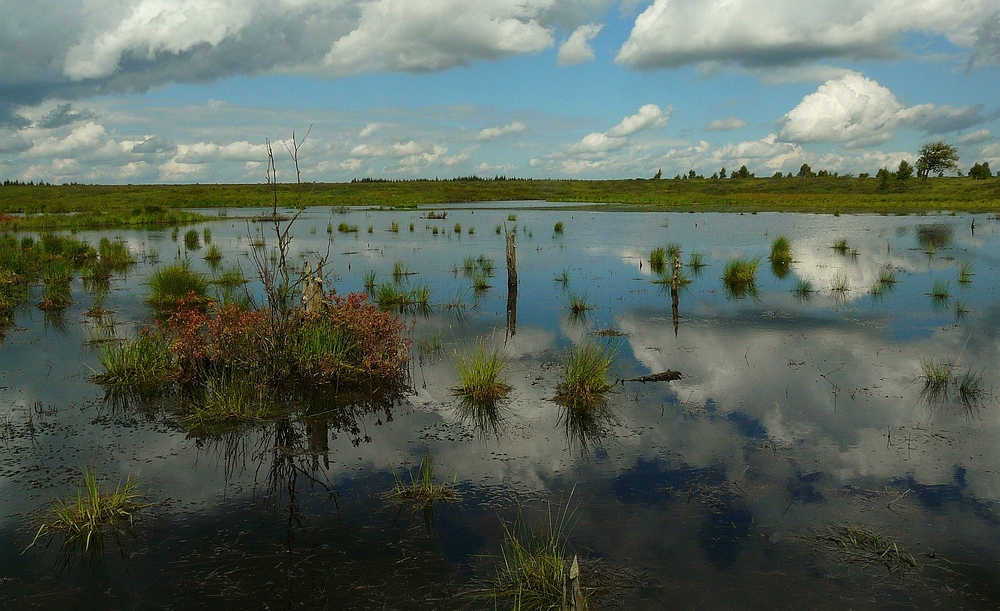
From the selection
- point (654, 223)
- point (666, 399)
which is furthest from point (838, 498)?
point (654, 223)

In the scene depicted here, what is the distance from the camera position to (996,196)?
6644 centimetres

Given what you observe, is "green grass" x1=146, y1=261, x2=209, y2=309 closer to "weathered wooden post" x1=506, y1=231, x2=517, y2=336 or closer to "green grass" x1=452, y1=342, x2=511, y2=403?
"weathered wooden post" x1=506, y1=231, x2=517, y2=336

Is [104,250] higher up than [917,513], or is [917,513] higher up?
[104,250]

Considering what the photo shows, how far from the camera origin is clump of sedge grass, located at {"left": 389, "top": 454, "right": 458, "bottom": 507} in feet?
22.1

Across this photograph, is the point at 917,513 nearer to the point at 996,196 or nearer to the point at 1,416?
the point at 1,416

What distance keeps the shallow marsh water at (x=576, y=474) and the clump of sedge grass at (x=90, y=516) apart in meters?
0.16

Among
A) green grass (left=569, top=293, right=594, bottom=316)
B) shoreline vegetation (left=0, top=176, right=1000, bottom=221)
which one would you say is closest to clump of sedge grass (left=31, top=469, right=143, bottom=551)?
green grass (left=569, top=293, right=594, bottom=316)

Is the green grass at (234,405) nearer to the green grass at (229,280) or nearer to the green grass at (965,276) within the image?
the green grass at (229,280)

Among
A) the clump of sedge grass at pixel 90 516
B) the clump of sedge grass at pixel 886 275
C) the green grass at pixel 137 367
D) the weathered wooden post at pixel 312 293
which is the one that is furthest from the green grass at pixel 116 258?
the clump of sedge grass at pixel 886 275

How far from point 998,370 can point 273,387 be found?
35.4 feet

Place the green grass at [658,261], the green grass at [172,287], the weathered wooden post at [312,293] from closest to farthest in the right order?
the weathered wooden post at [312,293], the green grass at [172,287], the green grass at [658,261]

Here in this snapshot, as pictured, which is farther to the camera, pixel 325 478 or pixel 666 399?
pixel 666 399

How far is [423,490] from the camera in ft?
22.2

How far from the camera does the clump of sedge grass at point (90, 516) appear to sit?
5.96 meters
